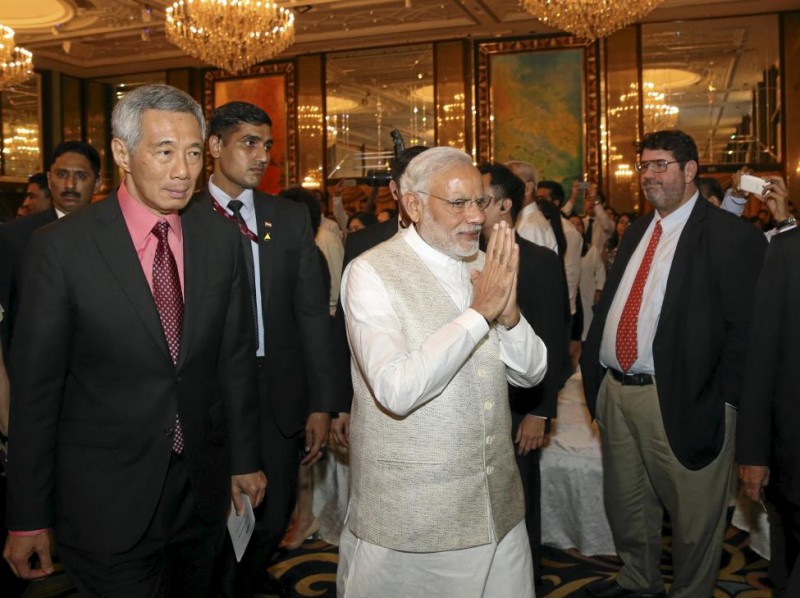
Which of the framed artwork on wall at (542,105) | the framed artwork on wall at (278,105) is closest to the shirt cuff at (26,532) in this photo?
the framed artwork on wall at (542,105)

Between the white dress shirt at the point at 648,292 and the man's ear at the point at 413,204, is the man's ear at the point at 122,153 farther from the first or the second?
the white dress shirt at the point at 648,292

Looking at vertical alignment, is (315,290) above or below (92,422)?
above

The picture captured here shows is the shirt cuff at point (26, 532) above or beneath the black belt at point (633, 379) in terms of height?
beneath

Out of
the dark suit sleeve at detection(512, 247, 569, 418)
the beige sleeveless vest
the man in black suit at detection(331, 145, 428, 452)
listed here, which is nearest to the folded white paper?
the beige sleeveless vest

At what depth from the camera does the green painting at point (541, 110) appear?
39.4 ft

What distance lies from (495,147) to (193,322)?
35.3ft

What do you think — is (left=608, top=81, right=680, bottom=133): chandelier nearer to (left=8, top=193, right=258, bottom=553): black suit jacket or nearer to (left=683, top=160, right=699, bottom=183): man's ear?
(left=683, top=160, right=699, bottom=183): man's ear

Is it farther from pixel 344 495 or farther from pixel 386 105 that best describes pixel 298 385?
pixel 386 105

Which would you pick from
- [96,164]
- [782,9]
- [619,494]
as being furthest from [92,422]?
[782,9]

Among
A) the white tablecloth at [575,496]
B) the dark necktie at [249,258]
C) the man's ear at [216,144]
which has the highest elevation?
the man's ear at [216,144]

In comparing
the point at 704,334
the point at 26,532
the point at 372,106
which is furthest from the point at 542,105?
the point at 26,532

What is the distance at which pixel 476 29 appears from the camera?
473 inches

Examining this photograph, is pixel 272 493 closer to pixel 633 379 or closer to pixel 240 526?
pixel 240 526

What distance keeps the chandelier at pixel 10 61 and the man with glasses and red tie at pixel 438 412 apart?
383 inches
